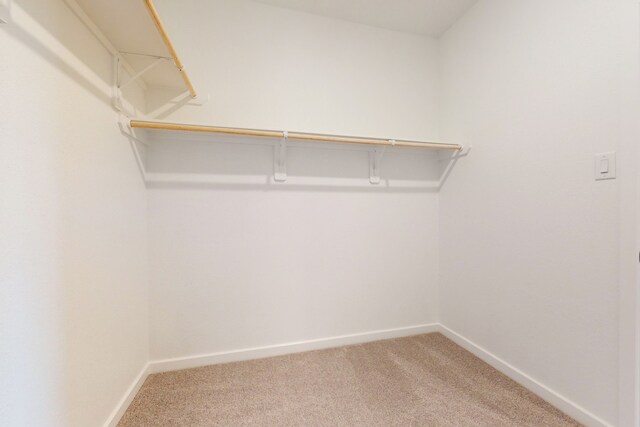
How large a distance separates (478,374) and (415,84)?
2.09 metres

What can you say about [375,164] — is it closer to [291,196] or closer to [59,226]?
[291,196]

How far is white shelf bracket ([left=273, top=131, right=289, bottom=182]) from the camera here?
1.70 metres

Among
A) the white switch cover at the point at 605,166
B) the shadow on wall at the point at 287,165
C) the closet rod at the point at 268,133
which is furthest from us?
the shadow on wall at the point at 287,165

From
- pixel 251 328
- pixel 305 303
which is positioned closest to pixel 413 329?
pixel 305 303

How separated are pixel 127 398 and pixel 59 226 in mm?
1003

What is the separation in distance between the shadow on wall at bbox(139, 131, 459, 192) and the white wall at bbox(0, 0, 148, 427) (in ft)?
0.95

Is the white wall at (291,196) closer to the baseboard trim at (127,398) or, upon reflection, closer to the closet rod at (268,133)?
the baseboard trim at (127,398)

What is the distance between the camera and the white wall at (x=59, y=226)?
2.29 ft

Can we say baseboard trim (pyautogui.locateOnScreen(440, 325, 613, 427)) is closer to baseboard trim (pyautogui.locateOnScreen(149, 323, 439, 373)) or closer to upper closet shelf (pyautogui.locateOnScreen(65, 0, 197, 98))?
baseboard trim (pyautogui.locateOnScreen(149, 323, 439, 373))

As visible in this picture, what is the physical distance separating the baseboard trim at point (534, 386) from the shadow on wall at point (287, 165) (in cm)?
118

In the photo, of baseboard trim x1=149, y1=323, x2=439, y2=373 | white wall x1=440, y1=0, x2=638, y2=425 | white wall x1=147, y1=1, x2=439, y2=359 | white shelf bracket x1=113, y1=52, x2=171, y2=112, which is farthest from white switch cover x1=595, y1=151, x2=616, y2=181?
white shelf bracket x1=113, y1=52, x2=171, y2=112

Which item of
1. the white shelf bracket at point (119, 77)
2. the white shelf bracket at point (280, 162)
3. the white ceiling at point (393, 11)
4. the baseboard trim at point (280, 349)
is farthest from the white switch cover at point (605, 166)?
the white shelf bracket at point (119, 77)

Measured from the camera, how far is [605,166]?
111 centimetres

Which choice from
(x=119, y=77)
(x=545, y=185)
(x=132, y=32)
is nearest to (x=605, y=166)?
(x=545, y=185)
